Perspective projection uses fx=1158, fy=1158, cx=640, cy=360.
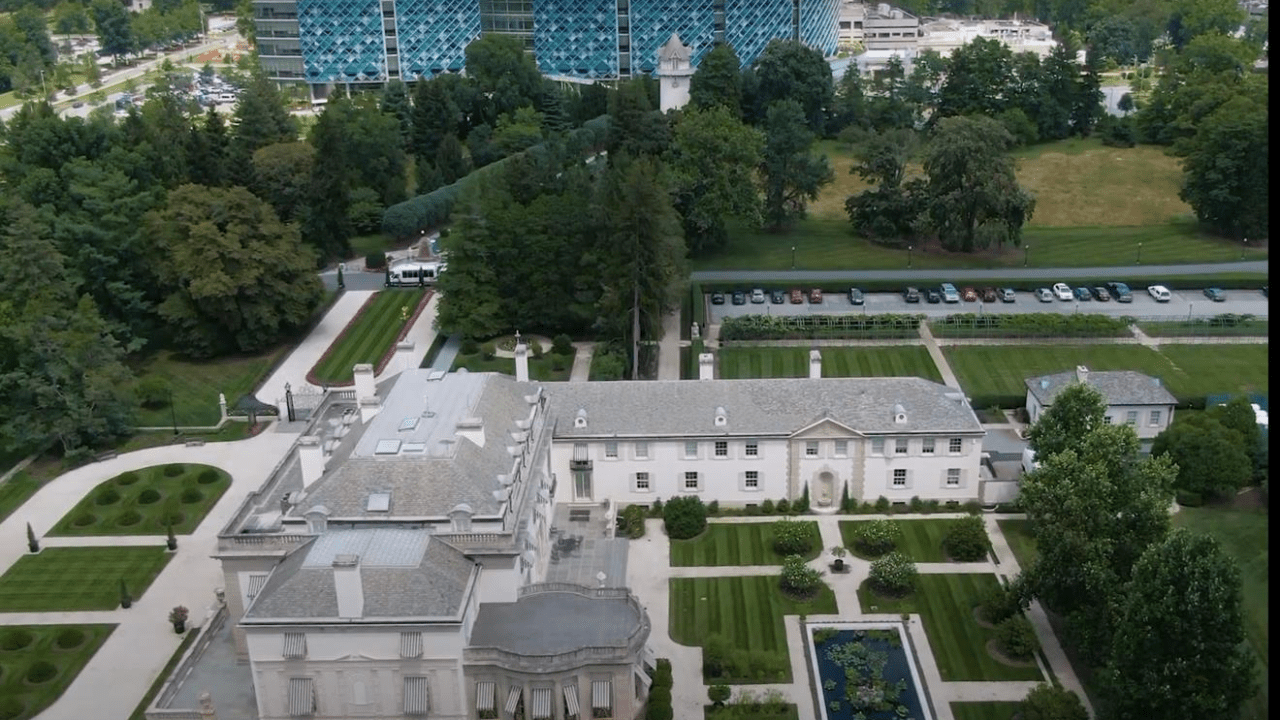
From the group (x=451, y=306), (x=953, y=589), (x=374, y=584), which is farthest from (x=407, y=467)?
(x=451, y=306)

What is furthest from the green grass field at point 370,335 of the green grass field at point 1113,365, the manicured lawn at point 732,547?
the green grass field at point 1113,365

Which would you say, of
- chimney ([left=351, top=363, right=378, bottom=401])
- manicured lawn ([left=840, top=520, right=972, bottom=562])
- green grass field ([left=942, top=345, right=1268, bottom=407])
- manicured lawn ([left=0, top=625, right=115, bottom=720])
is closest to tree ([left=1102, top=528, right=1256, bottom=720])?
manicured lawn ([left=840, top=520, right=972, bottom=562])

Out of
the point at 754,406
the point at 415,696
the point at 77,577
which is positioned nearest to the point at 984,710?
the point at 754,406

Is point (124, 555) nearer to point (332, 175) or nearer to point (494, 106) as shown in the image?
point (332, 175)

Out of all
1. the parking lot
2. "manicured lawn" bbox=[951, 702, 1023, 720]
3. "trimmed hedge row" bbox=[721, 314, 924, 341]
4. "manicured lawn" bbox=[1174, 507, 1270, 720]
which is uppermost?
"trimmed hedge row" bbox=[721, 314, 924, 341]

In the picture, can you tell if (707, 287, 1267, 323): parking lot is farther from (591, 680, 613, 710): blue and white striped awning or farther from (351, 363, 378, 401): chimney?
(591, 680, 613, 710): blue and white striped awning
